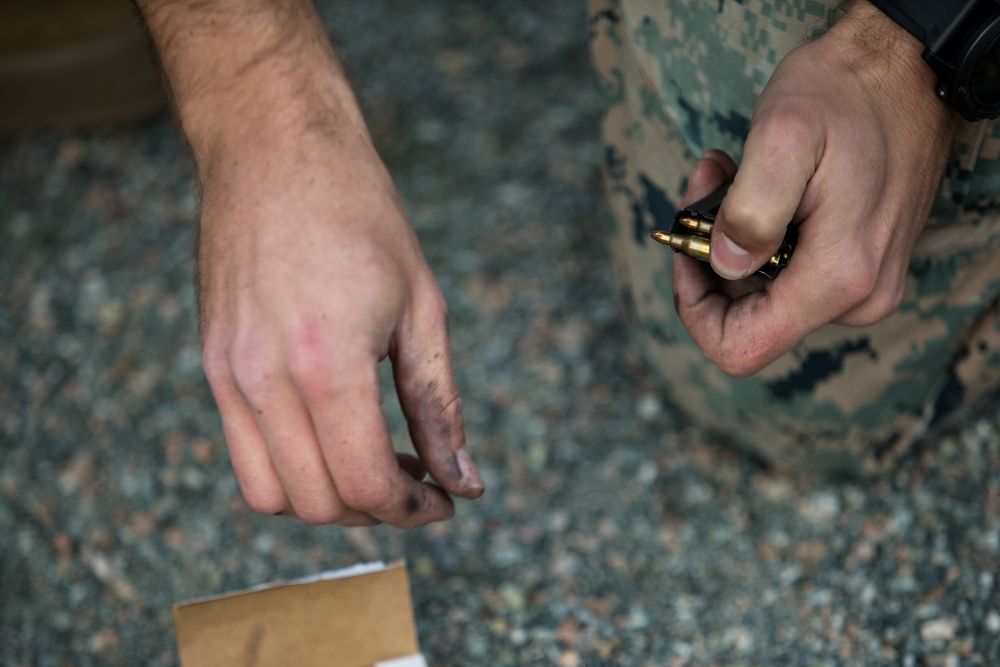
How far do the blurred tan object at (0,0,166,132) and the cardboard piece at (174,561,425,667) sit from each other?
1.47 meters

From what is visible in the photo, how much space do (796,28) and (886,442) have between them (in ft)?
2.12

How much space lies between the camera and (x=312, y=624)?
102 centimetres

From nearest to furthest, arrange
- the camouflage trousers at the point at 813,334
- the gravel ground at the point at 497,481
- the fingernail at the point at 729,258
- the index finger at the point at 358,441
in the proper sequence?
the index finger at the point at 358,441, the fingernail at the point at 729,258, the camouflage trousers at the point at 813,334, the gravel ground at the point at 497,481

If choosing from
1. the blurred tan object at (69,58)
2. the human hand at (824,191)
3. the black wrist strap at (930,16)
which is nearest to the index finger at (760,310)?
the human hand at (824,191)

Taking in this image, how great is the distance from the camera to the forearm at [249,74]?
0.90m

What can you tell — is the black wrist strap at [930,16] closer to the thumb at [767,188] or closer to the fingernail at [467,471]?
the thumb at [767,188]

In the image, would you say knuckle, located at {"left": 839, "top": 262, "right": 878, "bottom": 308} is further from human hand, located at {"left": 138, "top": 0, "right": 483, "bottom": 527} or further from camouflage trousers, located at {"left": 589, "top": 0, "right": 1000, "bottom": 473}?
human hand, located at {"left": 138, "top": 0, "right": 483, "bottom": 527}

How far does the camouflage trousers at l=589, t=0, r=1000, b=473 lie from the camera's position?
1.18 meters

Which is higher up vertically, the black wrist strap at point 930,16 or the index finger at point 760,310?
the black wrist strap at point 930,16

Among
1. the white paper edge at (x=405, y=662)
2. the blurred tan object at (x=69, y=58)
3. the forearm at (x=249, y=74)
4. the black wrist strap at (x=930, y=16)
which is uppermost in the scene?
the black wrist strap at (x=930, y=16)

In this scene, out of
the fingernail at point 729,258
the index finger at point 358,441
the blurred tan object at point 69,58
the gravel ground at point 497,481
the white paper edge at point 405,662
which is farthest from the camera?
the blurred tan object at point 69,58

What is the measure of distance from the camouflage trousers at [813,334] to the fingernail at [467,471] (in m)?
0.61

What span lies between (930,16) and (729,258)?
333 millimetres

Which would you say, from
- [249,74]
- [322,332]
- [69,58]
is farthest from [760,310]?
[69,58]
